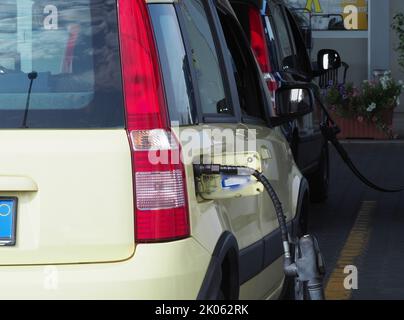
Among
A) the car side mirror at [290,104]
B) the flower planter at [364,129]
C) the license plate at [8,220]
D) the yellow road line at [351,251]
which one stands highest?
the car side mirror at [290,104]

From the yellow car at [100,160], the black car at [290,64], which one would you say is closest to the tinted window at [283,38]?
the black car at [290,64]

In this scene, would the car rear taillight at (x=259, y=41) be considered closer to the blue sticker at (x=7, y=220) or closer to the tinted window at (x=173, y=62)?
the tinted window at (x=173, y=62)

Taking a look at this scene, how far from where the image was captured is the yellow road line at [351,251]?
687 centimetres

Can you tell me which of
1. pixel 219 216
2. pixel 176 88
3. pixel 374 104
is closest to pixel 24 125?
pixel 176 88

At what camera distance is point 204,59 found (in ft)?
15.6

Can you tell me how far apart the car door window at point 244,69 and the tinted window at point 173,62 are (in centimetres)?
131

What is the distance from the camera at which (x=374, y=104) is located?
53.8ft

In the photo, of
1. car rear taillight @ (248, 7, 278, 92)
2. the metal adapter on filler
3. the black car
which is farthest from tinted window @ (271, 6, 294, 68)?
the metal adapter on filler

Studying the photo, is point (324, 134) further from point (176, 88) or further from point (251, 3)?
point (176, 88)

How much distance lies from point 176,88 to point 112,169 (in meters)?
0.48

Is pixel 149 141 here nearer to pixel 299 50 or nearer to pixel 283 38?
pixel 283 38

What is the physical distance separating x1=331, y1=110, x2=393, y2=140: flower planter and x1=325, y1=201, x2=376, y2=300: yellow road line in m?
5.87

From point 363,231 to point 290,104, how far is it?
11.9ft

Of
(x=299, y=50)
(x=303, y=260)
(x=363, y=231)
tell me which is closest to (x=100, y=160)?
(x=303, y=260)
